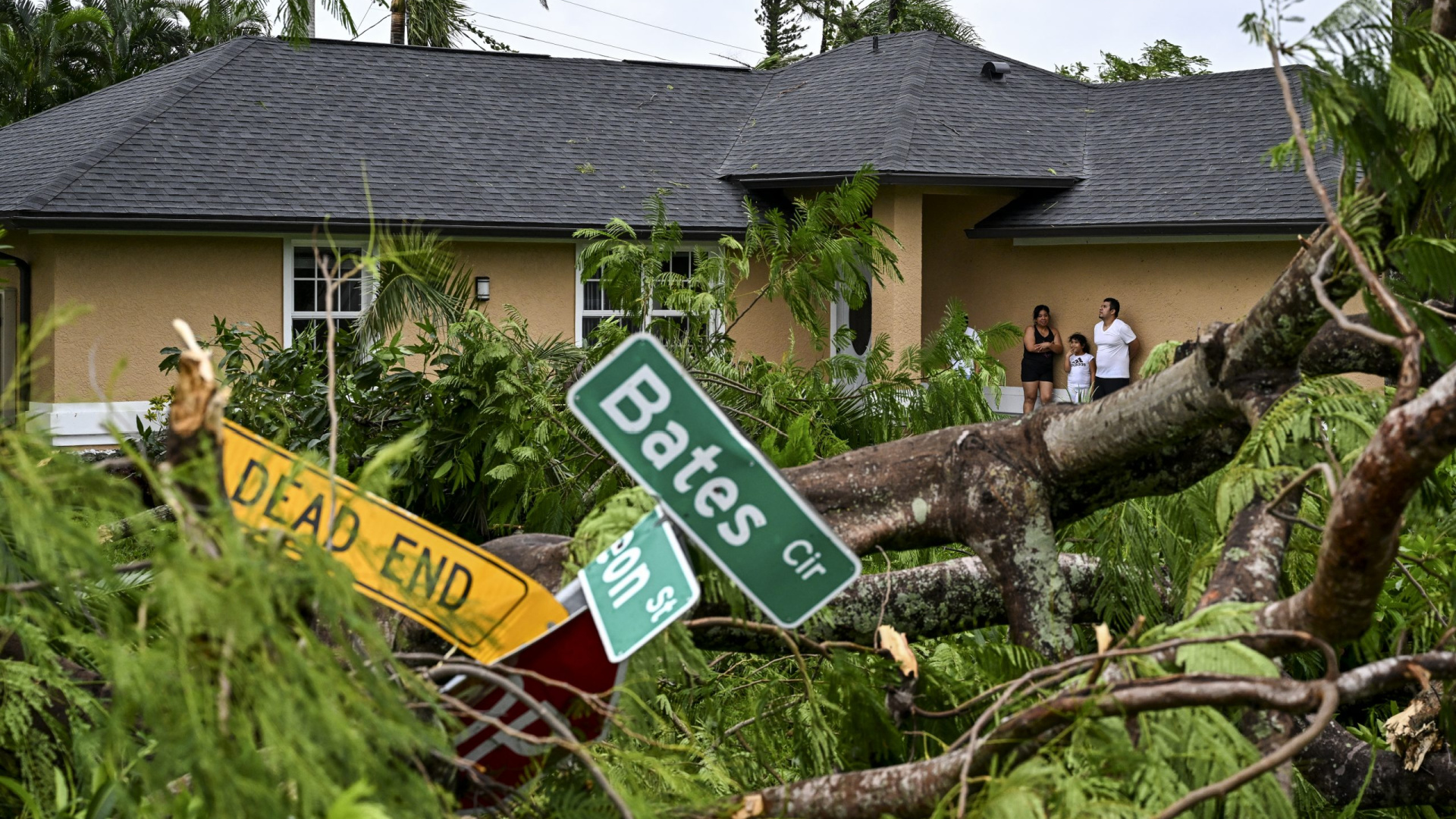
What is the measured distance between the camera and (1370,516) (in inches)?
64.8

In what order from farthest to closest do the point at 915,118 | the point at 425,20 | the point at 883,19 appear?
the point at 883,19
the point at 425,20
the point at 915,118

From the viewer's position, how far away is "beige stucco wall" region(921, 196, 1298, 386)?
13.4m

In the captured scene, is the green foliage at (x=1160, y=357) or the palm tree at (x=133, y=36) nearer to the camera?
the green foliage at (x=1160, y=357)

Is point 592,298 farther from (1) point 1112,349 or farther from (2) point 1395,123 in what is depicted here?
(2) point 1395,123

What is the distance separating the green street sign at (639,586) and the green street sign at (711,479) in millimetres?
57

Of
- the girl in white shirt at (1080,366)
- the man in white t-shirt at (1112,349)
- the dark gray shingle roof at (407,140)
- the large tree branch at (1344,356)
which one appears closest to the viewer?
the large tree branch at (1344,356)

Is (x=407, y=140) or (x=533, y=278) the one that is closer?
(x=533, y=278)

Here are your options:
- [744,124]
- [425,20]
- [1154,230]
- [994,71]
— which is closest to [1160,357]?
[1154,230]

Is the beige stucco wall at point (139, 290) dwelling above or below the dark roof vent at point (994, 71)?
below

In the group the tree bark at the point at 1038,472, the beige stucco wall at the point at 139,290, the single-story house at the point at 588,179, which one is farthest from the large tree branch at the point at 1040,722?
the beige stucco wall at the point at 139,290

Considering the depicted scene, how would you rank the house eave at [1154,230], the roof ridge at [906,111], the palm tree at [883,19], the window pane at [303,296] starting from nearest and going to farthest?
the house eave at [1154,230], the window pane at [303,296], the roof ridge at [906,111], the palm tree at [883,19]

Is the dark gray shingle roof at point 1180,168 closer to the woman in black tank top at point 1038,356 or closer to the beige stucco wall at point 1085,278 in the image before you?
the beige stucco wall at point 1085,278

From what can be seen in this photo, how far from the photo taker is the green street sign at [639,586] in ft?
5.78

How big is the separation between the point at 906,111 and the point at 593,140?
3.87m
